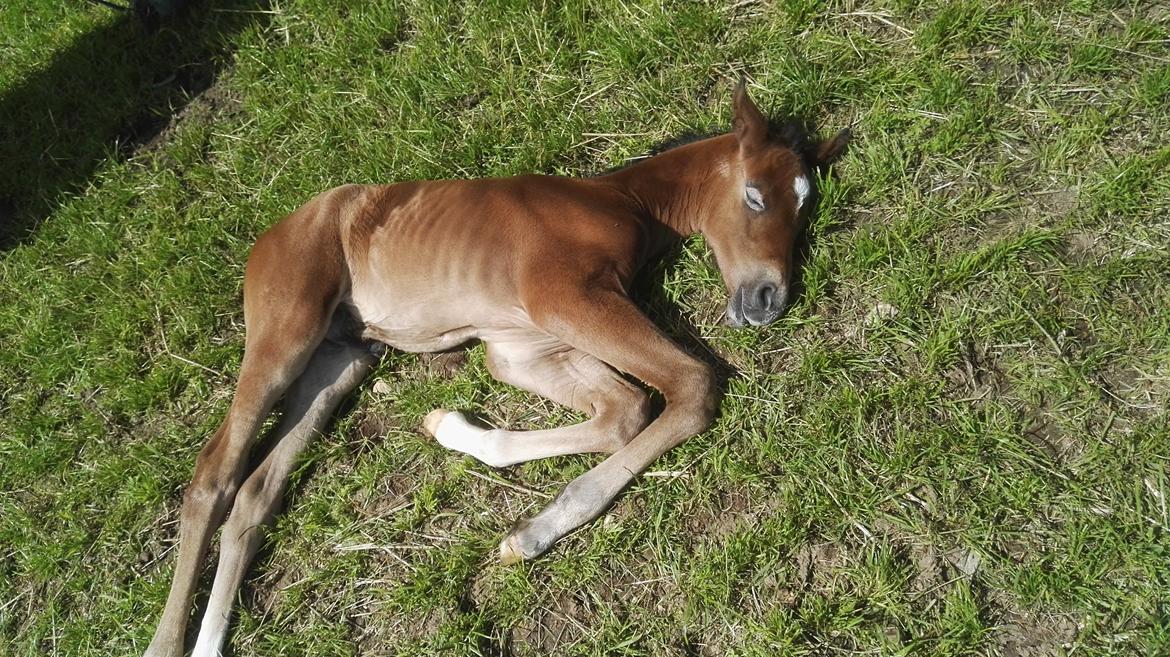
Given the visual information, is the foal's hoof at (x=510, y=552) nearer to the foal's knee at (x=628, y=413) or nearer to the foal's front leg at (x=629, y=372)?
the foal's front leg at (x=629, y=372)

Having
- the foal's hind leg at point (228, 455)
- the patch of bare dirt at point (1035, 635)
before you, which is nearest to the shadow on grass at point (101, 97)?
the foal's hind leg at point (228, 455)

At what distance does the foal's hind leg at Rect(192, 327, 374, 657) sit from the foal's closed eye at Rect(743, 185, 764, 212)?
84.5 inches

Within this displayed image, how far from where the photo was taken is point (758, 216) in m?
3.79

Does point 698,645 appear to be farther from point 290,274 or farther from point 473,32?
point 473,32

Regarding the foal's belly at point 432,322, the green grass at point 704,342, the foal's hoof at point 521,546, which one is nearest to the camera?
the green grass at point 704,342

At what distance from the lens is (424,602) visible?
3531 millimetres

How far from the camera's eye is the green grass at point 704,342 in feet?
10.8

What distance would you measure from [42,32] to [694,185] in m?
4.96

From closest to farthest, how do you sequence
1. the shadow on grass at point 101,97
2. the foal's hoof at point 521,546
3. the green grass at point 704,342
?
the green grass at point 704,342 → the foal's hoof at point 521,546 → the shadow on grass at point 101,97

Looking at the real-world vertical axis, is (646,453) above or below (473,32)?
below

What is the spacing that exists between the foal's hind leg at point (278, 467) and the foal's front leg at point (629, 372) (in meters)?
1.22

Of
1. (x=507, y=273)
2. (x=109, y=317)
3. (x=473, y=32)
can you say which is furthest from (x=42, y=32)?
(x=507, y=273)

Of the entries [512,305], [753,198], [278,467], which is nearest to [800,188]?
[753,198]

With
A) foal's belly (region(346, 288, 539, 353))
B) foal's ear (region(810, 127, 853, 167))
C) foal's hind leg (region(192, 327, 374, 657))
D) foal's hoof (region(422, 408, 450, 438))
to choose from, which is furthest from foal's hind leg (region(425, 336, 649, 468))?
foal's ear (region(810, 127, 853, 167))
